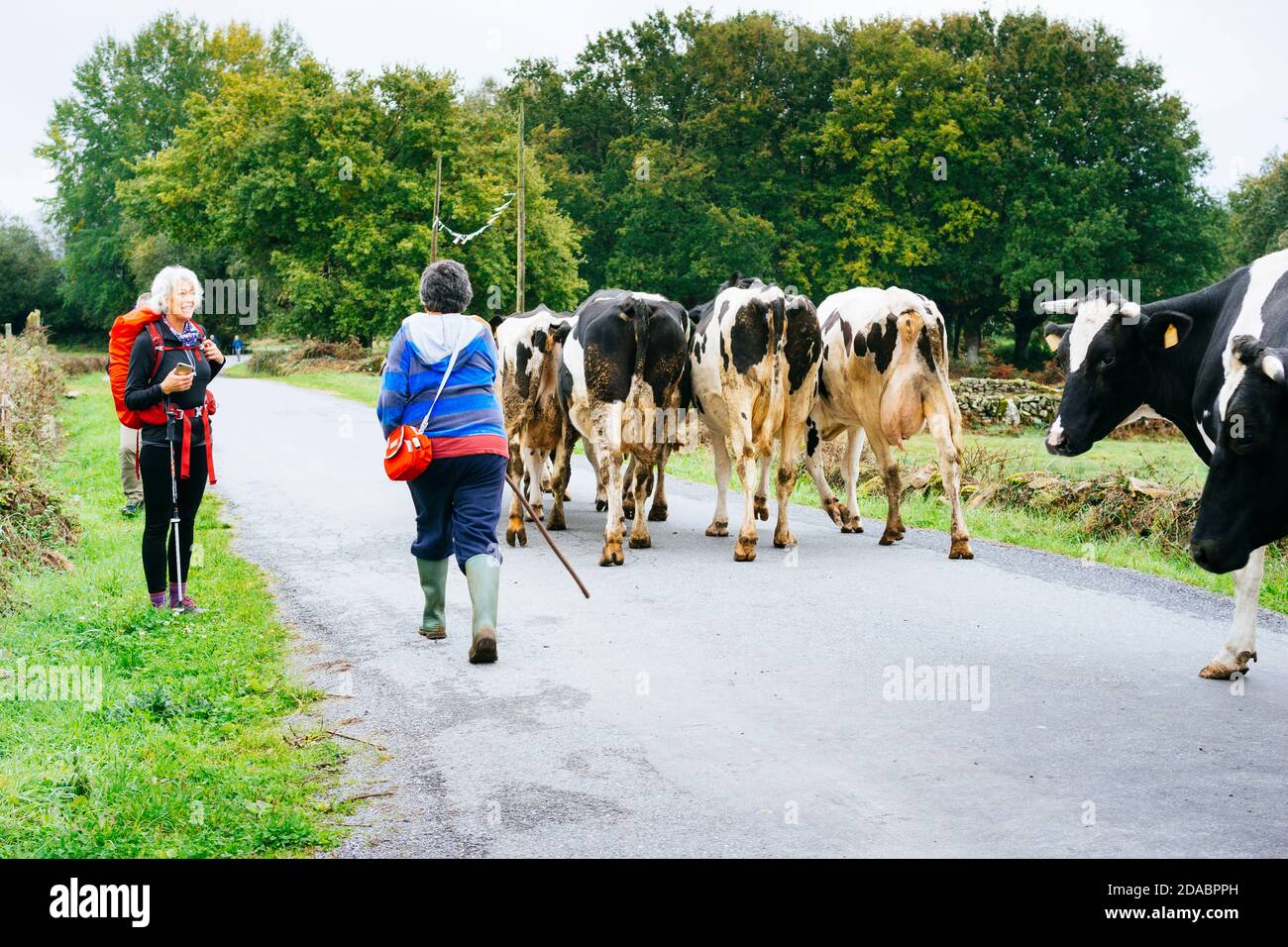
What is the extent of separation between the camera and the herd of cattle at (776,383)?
782 cm

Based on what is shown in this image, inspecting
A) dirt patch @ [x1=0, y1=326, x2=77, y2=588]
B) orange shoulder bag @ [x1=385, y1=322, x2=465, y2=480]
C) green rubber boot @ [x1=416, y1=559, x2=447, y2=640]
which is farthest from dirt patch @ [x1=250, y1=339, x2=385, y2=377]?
orange shoulder bag @ [x1=385, y1=322, x2=465, y2=480]

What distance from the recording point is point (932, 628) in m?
8.10

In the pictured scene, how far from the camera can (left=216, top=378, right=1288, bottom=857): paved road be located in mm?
4703

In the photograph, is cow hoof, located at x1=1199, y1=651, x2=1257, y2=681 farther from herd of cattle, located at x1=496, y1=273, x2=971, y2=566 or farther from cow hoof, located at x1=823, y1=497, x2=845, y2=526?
cow hoof, located at x1=823, y1=497, x2=845, y2=526

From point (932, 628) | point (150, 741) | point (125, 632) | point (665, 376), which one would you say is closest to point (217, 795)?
point (150, 741)

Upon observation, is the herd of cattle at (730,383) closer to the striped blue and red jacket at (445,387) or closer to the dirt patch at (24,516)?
the striped blue and red jacket at (445,387)

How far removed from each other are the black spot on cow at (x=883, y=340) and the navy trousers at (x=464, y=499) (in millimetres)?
5107

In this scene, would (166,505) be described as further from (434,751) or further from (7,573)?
(434,751)

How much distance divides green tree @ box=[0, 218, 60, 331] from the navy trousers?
73.9 meters

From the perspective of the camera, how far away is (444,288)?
7.34 meters

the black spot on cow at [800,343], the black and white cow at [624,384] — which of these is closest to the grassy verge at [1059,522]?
the black spot on cow at [800,343]

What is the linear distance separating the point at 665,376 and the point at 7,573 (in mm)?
5601

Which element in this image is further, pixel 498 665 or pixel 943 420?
pixel 943 420

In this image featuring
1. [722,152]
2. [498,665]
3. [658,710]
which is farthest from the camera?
[722,152]
